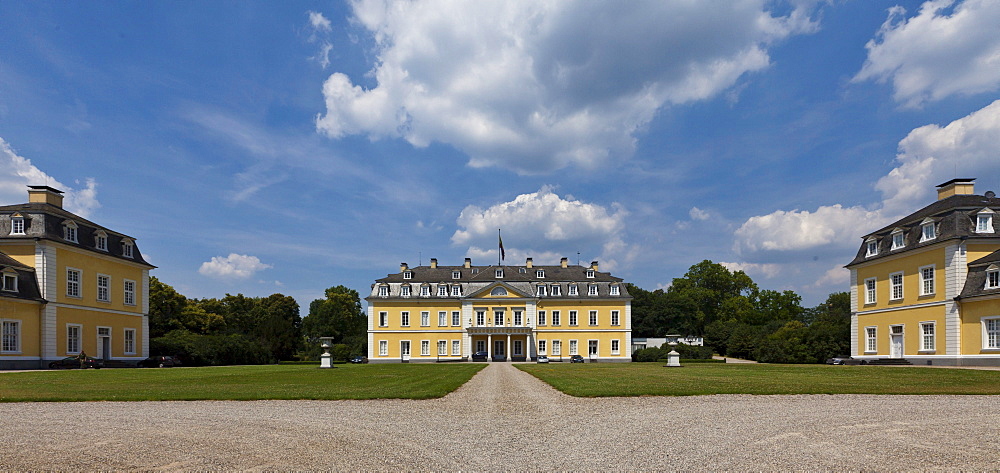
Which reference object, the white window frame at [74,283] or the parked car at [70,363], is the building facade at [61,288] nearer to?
the white window frame at [74,283]

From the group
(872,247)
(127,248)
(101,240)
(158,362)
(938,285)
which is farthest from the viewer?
(127,248)

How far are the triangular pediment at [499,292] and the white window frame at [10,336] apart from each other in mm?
37086

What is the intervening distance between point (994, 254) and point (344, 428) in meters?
36.7

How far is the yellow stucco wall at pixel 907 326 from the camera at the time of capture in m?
36.0

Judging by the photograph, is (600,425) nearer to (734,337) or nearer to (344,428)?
(344,428)

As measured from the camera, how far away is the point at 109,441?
8.51m

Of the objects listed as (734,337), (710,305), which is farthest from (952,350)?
(710,305)

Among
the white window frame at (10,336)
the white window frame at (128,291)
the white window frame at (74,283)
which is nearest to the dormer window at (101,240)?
the white window frame at (74,283)

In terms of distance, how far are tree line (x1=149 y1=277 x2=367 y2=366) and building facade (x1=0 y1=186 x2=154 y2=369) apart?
438 cm

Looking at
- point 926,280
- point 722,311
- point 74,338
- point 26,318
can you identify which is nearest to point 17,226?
point 26,318

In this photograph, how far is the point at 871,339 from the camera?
42781mm

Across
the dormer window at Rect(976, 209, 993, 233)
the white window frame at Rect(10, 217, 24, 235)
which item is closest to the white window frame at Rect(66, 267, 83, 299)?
the white window frame at Rect(10, 217, 24, 235)

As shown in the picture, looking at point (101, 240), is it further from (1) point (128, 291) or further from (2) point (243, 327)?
(2) point (243, 327)

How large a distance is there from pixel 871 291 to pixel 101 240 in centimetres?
5194
